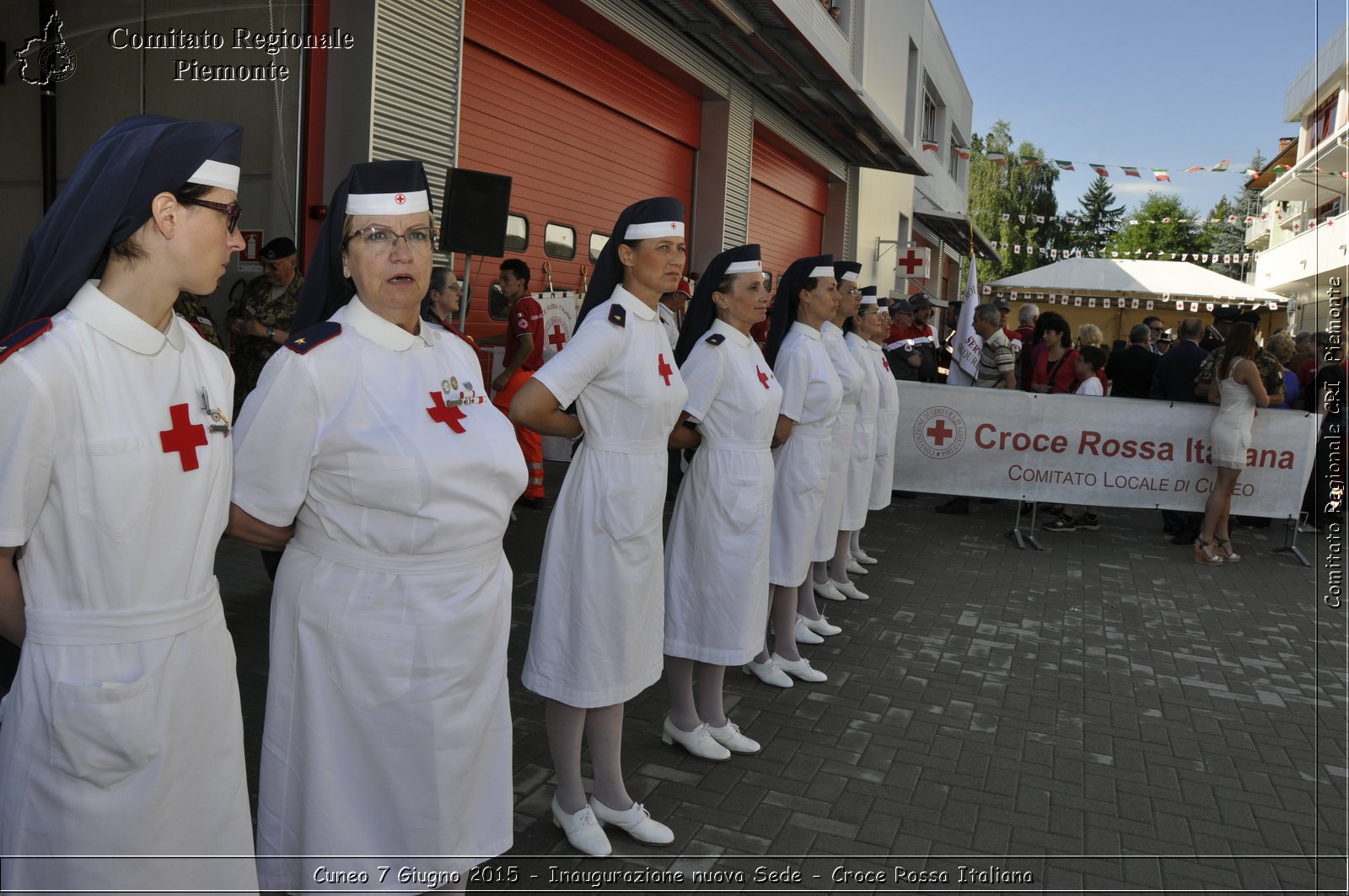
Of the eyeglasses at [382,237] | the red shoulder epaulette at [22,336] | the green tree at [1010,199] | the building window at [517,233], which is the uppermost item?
the green tree at [1010,199]

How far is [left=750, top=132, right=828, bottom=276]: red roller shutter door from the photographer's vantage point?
57.6ft

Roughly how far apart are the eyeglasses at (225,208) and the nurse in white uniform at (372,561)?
396 mm

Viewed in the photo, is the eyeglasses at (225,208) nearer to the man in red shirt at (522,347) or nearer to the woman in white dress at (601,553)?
the woman in white dress at (601,553)

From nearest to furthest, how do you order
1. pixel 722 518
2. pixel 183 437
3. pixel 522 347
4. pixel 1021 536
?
1. pixel 183 437
2. pixel 722 518
3. pixel 522 347
4. pixel 1021 536

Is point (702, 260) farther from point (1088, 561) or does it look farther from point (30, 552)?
point (30, 552)

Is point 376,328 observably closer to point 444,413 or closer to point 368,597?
point 444,413

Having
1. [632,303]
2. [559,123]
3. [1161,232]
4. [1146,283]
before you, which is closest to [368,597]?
[632,303]

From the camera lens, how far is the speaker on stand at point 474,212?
7.48 meters

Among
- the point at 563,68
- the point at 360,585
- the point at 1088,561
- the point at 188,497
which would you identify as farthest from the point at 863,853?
the point at 563,68

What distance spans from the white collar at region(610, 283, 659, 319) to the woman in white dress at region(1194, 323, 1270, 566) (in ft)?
25.1

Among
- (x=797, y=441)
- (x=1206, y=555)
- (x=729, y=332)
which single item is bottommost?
(x=1206, y=555)

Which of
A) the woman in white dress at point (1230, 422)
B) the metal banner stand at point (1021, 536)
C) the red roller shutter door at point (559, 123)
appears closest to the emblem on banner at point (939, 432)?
the metal banner stand at point (1021, 536)

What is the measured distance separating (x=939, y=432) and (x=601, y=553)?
7632 millimetres

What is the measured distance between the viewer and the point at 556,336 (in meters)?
11.4
